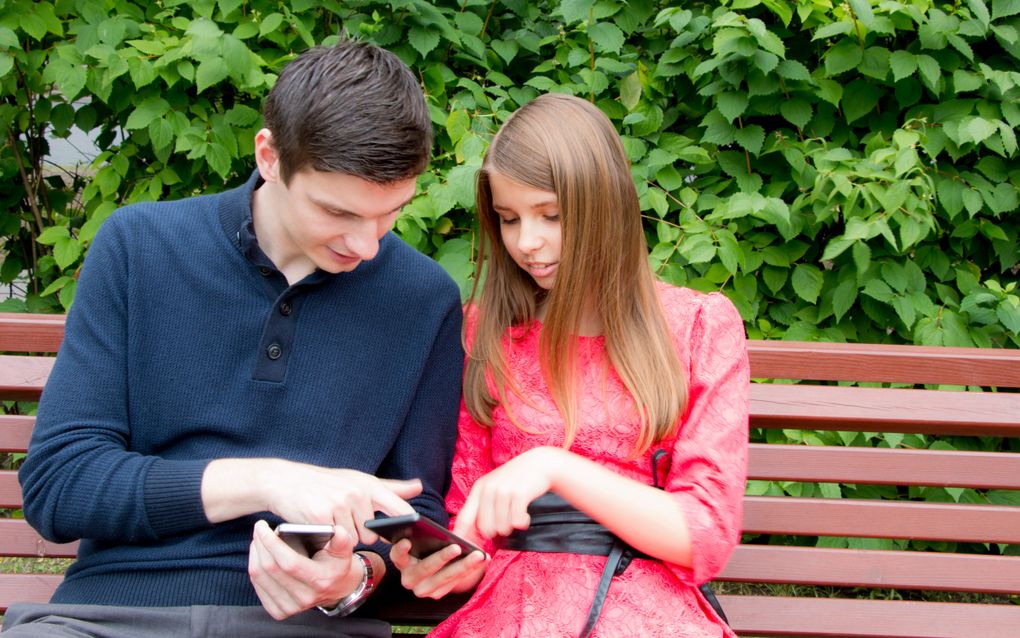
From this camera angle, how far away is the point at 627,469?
201 centimetres

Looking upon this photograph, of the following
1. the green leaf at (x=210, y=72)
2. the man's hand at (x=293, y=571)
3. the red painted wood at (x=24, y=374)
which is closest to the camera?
the man's hand at (x=293, y=571)

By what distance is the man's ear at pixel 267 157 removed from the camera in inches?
75.6

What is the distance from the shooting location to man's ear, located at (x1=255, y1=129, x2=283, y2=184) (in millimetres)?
1920

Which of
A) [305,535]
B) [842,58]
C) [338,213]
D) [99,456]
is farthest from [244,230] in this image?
[842,58]

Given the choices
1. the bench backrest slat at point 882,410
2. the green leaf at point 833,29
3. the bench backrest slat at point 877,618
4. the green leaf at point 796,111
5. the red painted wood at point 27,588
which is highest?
the green leaf at point 833,29

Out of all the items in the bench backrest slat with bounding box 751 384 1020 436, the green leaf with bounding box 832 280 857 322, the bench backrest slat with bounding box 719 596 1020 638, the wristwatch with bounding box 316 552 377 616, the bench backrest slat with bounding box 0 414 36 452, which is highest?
the green leaf with bounding box 832 280 857 322

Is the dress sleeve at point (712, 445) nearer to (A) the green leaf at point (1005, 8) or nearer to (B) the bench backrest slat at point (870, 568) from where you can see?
(B) the bench backrest slat at point (870, 568)

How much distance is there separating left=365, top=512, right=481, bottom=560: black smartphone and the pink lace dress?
0.74ft

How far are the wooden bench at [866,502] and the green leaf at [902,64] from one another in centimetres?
87

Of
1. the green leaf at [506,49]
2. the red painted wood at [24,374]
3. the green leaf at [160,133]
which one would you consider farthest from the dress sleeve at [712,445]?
the green leaf at [160,133]

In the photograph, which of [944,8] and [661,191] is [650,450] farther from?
[944,8]

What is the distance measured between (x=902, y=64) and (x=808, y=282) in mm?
654

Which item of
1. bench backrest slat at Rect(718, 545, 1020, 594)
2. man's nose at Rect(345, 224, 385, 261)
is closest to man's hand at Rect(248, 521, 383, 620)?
man's nose at Rect(345, 224, 385, 261)

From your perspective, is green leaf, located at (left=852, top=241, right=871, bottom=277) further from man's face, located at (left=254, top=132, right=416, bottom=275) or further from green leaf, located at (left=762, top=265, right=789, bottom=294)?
man's face, located at (left=254, top=132, right=416, bottom=275)
